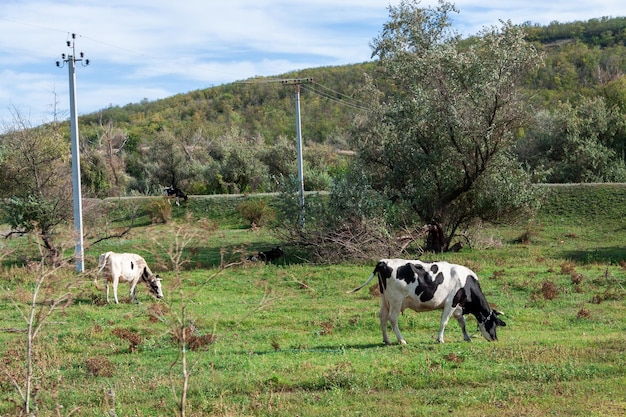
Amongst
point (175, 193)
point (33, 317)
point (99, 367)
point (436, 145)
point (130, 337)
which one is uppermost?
point (436, 145)

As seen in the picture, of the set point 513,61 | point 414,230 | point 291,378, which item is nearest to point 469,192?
point 414,230

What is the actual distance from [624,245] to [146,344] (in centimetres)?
2320

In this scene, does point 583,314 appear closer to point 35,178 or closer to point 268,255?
point 268,255

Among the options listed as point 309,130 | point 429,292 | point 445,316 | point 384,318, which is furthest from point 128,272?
point 309,130

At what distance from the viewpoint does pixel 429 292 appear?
46.7 ft

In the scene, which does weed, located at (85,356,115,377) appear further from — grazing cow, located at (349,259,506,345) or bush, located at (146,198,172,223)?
bush, located at (146,198,172,223)

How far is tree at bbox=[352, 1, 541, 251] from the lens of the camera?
28.3 metres

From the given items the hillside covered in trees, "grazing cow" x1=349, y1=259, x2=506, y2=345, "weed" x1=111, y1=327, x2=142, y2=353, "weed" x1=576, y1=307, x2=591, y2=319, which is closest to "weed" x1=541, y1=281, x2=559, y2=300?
"weed" x1=576, y1=307, x2=591, y2=319

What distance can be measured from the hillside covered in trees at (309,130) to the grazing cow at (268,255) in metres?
10.6

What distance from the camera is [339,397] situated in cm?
1033

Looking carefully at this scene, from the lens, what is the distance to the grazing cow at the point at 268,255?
28266 mm

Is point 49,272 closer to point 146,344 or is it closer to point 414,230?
point 146,344

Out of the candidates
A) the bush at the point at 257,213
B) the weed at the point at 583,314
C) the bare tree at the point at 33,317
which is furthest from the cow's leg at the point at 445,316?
the bush at the point at 257,213

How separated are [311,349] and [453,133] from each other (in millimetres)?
17043
